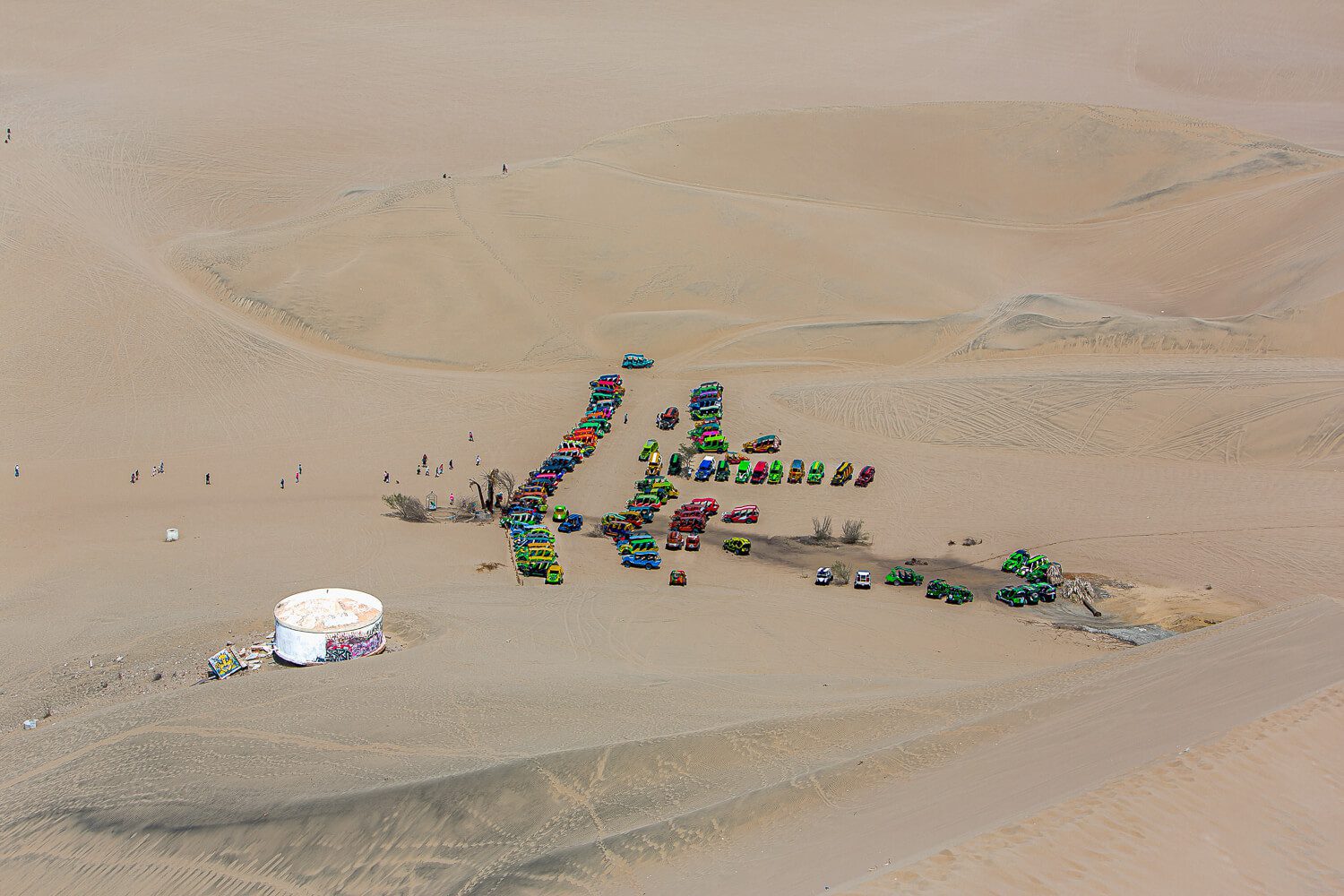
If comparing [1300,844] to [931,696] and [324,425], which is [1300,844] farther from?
[324,425]

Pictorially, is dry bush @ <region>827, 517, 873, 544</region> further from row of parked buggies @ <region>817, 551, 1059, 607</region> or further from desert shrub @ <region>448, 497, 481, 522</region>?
desert shrub @ <region>448, 497, 481, 522</region>

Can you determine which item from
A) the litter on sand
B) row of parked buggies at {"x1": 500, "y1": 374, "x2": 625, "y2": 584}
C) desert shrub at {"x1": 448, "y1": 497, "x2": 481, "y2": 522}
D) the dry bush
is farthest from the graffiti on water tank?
the dry bush

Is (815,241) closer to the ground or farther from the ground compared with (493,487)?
farther from the ground

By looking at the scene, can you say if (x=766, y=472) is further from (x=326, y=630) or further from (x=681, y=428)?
(x=326, y=630)

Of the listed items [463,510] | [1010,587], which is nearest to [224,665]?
[463,510]

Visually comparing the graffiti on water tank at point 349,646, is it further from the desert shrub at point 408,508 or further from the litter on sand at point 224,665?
the desert shrub at point 408,508

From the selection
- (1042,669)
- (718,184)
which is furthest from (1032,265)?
(1042,669)
